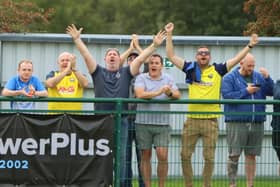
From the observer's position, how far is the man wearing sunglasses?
11531 mm

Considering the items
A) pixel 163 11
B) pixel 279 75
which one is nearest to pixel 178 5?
pixel 163 11

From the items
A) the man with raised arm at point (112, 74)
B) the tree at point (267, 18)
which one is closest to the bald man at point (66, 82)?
the man with raised arm at point (112, 74)

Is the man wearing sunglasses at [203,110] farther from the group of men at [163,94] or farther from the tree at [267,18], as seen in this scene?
the tree at [267,18]

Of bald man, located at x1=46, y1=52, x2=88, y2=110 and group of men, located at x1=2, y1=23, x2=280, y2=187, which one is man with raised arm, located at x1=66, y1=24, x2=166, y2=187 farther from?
bald man, located at x1=46, y1=52, x2=88, y2=110

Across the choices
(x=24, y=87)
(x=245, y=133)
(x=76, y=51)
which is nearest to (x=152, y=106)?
(x=245, y=133)

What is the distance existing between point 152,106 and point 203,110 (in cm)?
72

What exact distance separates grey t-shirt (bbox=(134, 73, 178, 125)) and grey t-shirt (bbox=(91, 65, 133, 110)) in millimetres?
163

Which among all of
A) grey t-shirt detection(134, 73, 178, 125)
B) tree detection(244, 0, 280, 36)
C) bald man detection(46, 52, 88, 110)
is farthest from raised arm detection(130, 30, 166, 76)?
tree detection(244, 0, 280, 36)

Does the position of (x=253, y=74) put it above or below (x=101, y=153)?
above

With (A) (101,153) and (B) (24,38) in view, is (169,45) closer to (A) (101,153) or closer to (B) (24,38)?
(A) (101,153)

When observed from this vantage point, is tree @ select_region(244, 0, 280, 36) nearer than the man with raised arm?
No

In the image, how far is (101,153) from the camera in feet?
37.3

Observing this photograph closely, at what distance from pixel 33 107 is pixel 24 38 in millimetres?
5428

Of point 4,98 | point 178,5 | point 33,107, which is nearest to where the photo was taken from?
point 4,98
